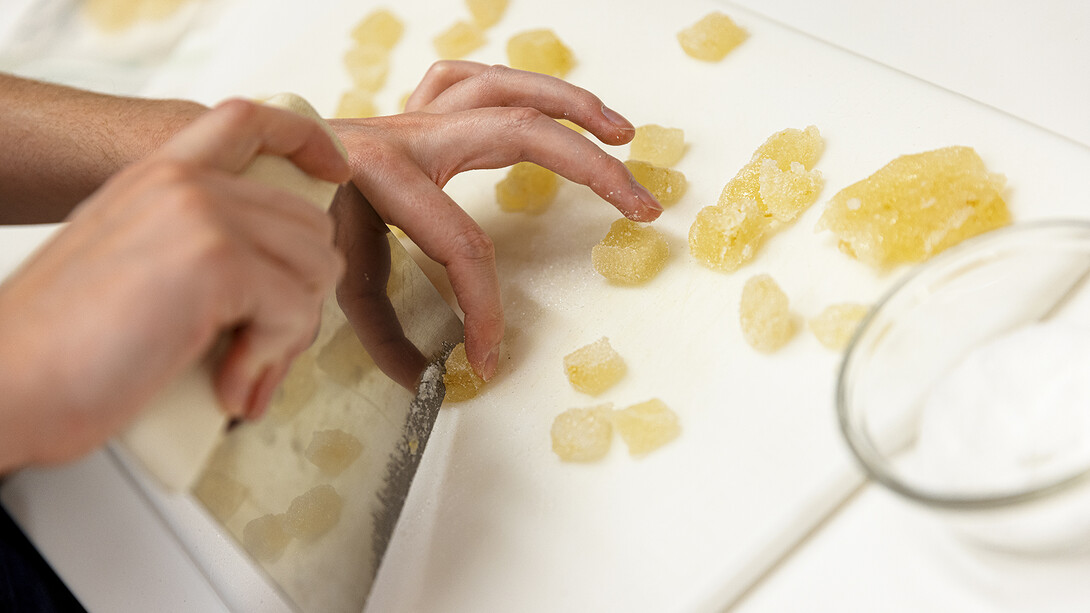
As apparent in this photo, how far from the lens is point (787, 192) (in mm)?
874

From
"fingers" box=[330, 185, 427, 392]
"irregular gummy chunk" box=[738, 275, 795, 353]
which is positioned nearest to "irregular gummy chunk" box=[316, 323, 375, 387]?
"fingers" box=[330, 185, 427, 392]

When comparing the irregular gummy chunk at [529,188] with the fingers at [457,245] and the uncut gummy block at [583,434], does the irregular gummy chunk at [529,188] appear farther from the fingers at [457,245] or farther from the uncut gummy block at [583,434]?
the uncut gummy block at [583,434]

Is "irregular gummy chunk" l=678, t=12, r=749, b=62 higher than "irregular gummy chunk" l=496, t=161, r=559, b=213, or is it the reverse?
"irregular gummy chunk" l=678, t=12, r=749, b=62

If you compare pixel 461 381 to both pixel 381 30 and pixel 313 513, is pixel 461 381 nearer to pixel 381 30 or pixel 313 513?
pixel 313 513

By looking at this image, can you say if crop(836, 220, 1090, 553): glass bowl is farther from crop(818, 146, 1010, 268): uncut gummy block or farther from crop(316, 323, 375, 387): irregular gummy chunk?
crop(316, 323, 375, 387): irregular gummy chunk

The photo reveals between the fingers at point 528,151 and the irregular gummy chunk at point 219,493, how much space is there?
0.43 meters

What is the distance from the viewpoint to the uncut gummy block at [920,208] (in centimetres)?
79

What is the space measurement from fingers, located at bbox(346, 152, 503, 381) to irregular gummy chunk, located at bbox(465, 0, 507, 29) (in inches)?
18.1

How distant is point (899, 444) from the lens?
0.69 m

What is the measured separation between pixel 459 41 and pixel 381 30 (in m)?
0.15

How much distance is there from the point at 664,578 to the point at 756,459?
126 mm

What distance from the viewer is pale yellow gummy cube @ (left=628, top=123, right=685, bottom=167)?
988mm

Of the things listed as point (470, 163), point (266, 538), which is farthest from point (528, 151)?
point (266, 538)

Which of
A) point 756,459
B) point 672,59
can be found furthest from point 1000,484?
point 672,59
